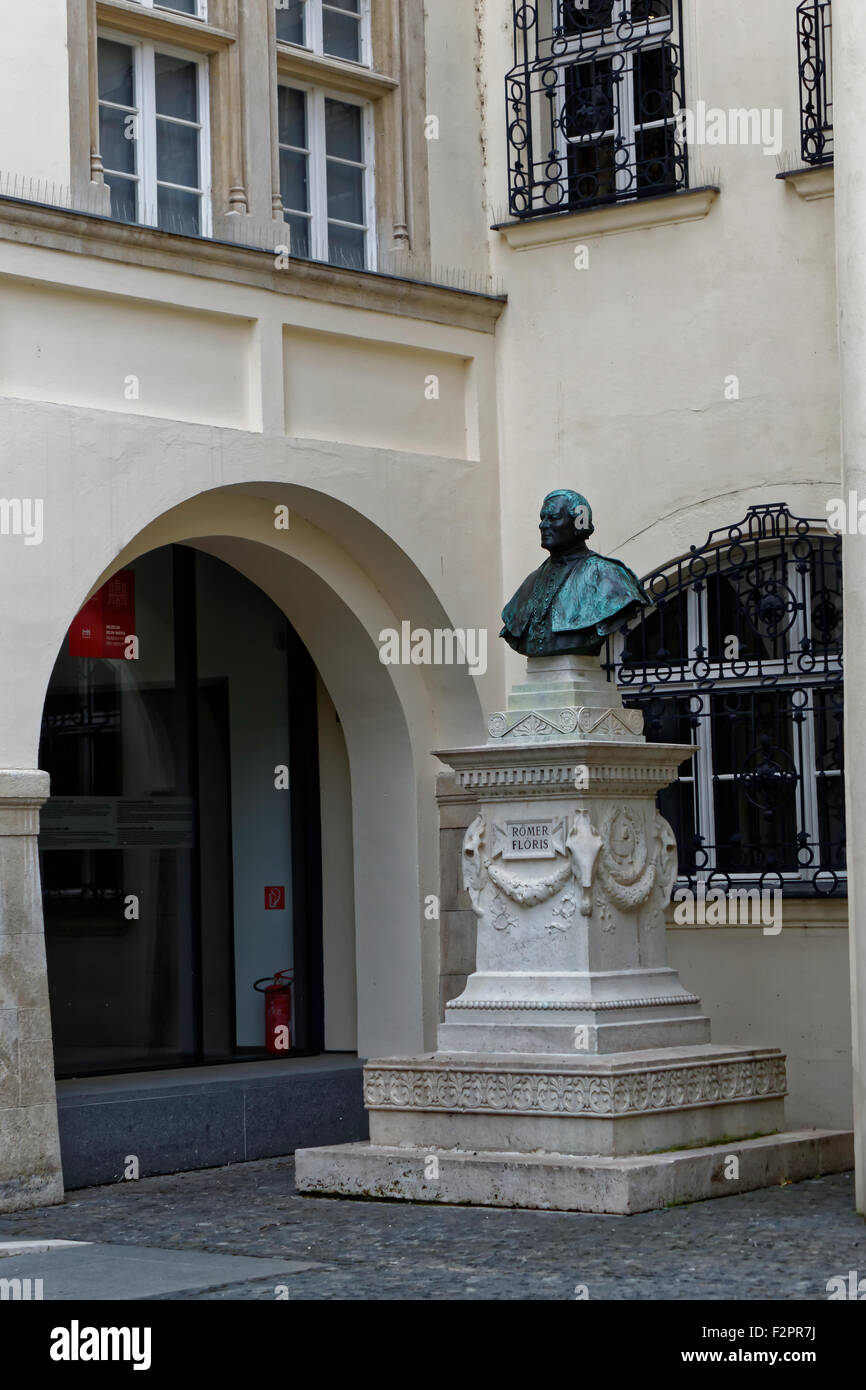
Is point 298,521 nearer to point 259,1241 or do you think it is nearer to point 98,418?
point 98,418

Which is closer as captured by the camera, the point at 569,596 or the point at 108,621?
the point at 569,596

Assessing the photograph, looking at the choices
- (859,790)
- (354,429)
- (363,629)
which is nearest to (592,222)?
(354,429)

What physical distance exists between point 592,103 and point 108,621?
4.28 m

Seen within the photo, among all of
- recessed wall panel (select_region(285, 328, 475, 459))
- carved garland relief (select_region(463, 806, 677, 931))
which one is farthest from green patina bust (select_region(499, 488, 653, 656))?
recessed wall panel (select_region(285, 328, 475, 459))

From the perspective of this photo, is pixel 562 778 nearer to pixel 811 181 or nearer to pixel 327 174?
pixel 811 181

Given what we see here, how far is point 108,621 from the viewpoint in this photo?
1345 centimetres

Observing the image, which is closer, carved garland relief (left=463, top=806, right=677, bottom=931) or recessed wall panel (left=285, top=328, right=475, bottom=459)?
carved garland relief (left=463, top=806, right=677, bottom=931)

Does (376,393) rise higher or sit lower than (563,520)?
higher

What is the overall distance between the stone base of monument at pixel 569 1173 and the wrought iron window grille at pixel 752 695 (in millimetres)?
2025

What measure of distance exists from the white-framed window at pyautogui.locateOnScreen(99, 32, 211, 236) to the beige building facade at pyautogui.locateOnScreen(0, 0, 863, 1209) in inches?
0.9

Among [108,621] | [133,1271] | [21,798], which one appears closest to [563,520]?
[21,798]

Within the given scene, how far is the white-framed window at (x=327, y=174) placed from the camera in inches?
523

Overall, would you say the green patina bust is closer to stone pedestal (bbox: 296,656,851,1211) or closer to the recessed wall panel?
stone pedestal (bbox: 296,656,851,1211)

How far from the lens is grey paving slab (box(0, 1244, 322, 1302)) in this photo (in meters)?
8.16
